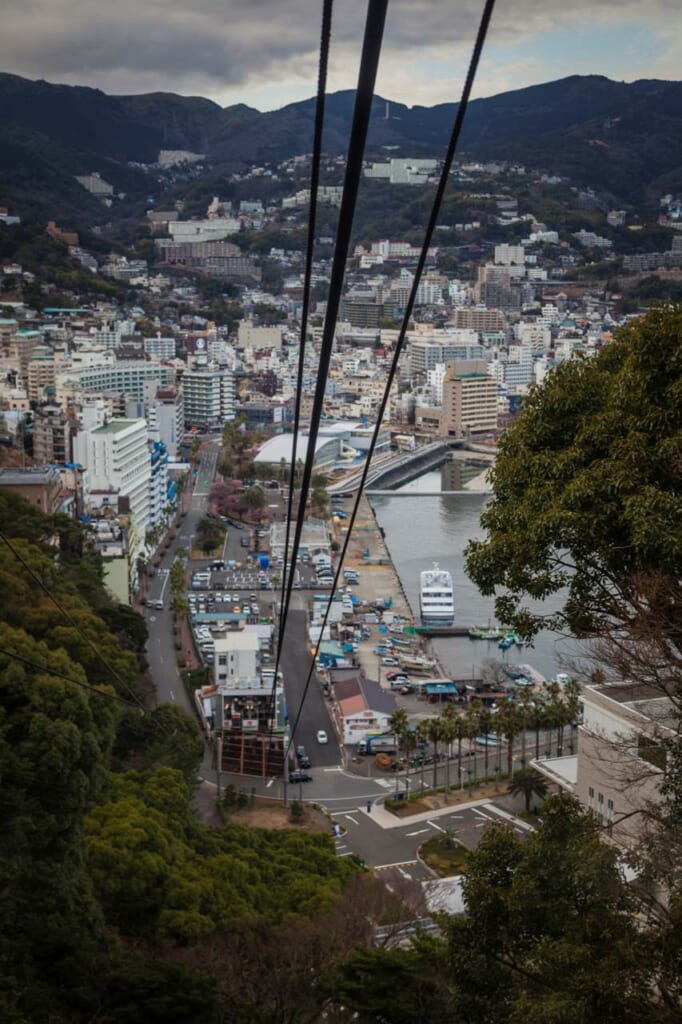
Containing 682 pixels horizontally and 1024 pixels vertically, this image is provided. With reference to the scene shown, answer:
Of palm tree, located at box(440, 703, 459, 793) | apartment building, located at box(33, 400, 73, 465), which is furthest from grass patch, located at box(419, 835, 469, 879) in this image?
apartment building, located at box(33, 400, 73, 465)

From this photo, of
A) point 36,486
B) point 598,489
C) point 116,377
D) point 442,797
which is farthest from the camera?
point 116,377

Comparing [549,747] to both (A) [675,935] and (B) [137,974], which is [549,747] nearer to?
(B) [137,974]

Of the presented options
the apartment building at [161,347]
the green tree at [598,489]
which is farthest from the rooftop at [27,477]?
the apartment building at [161,347]

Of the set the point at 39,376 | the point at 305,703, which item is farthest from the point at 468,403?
the point at 305,703

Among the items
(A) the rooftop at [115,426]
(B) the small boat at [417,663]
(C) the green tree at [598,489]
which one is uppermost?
(C) the green tree at [598,489]

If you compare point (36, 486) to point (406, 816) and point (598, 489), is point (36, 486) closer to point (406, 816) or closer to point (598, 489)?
point (406, 816)

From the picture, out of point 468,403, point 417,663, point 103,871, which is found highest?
point 103,871

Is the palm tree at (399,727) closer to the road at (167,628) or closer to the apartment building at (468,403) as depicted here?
the road at (167,628)
